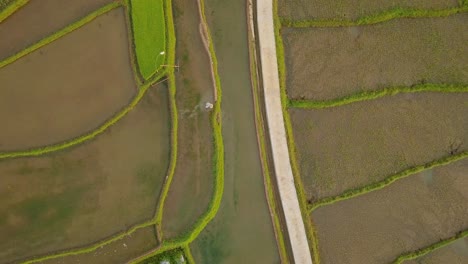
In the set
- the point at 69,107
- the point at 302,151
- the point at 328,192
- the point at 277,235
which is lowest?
the point at 277,235

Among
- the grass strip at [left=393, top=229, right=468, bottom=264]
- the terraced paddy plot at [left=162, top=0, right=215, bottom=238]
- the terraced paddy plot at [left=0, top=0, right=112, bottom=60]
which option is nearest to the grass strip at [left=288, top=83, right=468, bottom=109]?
the terraced paddy plot at [left=162, top=0, right=215, bottom=238]

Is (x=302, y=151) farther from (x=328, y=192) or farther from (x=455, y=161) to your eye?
(x=455, y=161)

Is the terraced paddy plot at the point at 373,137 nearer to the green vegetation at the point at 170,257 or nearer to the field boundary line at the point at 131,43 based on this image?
the green vegetation at the point at 170,257

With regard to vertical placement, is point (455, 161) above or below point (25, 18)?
below

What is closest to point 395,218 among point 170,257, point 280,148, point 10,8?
point 280,148

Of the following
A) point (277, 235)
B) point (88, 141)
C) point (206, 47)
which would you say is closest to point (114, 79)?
point (88, 141)
